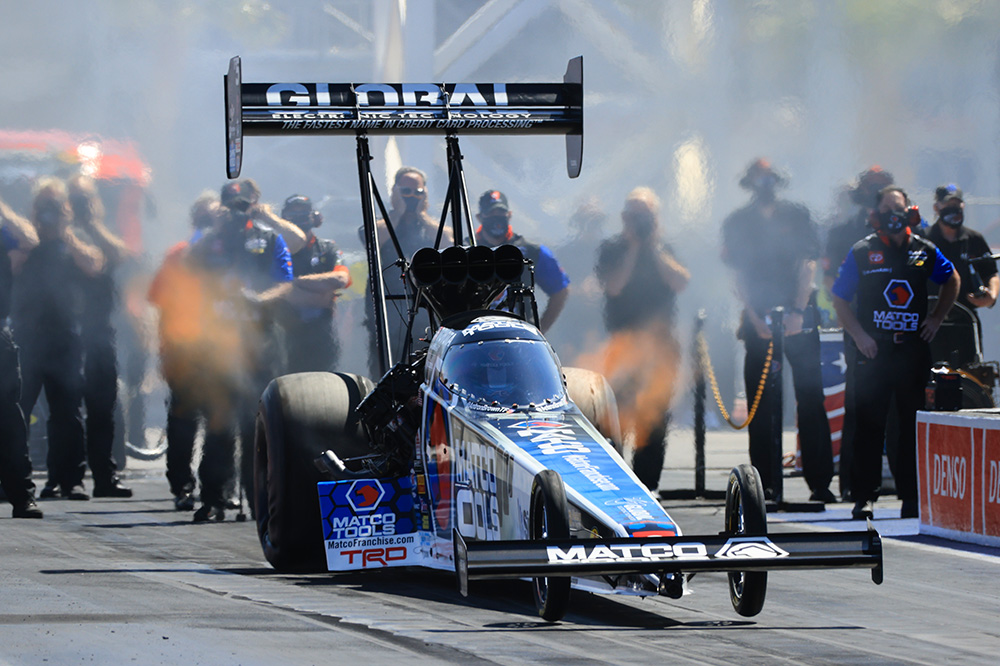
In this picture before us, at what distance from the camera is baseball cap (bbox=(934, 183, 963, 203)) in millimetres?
13945

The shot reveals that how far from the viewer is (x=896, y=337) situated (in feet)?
38.7

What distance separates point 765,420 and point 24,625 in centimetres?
735

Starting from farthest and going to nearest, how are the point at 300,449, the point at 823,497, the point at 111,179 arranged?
the point at 111,179, the point at 823,497, the point at 300,449

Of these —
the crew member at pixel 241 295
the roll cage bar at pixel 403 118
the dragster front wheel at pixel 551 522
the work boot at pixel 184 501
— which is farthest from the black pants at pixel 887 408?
the dragster front wheel at pixel 551 522

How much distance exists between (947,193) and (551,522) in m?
8.62

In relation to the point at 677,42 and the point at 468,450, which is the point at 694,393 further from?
the point at 468,450

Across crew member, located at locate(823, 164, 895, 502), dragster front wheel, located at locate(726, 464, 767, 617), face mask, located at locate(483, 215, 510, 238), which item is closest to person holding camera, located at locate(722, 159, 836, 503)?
crew member, located at locate(823, 164, 895, 502)

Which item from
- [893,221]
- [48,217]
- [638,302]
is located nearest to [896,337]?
[893,221]

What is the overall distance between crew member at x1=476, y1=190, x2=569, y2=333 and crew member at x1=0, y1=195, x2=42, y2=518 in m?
3.58

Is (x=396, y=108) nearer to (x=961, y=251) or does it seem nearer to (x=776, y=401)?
(x=776, y=401)

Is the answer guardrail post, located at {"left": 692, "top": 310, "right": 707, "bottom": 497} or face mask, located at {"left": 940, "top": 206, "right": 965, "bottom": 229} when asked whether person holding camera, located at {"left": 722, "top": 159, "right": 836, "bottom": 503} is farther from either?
face mask, located at {"left": 940, "top": 206, "right": 965, "bottom": 229}

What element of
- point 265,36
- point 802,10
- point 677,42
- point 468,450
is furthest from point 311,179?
point 468,450

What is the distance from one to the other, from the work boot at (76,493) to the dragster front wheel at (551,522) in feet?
22.3

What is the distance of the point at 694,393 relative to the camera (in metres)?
13.5
